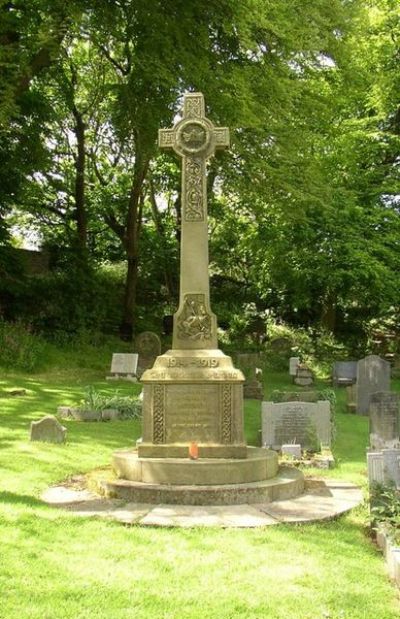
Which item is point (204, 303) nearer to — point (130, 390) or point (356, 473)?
point (356, 473)

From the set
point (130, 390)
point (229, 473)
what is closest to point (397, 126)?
point (130, 390)

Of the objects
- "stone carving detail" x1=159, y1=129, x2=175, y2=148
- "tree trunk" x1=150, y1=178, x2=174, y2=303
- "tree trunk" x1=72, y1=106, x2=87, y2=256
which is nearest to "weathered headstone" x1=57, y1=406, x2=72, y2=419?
"stone carving detail" x1=159, y1=129, x2=175, y2=148

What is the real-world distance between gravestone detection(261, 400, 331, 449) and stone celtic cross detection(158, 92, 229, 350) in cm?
342

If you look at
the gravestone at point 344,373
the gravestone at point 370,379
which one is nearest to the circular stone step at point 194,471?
the gravestone at point 370,379

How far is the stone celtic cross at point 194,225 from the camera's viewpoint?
8188 millimetres

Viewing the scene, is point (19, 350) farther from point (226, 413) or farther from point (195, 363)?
point (226, 413)

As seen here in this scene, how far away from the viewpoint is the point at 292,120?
19.2 metres

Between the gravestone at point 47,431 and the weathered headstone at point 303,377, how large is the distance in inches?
491

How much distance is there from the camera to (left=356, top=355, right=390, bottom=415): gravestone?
629 inches

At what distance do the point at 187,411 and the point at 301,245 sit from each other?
17.2 meters

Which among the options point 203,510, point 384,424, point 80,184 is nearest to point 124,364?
point 384,424

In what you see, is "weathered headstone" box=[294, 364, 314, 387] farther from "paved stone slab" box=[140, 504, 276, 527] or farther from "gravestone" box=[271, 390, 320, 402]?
"paved stone slab" box=[140, 504, 276, 527]

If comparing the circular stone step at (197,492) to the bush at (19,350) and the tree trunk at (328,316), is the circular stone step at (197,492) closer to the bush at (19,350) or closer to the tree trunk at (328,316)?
the bush at (19,350)

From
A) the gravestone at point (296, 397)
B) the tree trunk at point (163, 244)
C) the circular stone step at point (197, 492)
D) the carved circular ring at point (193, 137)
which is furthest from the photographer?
the tree trunk at point (163, 244)
